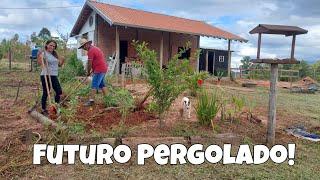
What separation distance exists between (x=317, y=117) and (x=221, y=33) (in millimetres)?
13886

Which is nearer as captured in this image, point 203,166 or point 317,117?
point 203,166

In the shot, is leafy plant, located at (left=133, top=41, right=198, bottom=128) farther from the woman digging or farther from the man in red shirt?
the man in red shirt

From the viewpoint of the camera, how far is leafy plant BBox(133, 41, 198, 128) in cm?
550

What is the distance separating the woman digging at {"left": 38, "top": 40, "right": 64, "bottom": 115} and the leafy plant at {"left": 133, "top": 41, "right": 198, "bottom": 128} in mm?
2006

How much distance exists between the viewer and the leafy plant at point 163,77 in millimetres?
5500

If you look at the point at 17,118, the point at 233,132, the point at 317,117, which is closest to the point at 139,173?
the point at 233,132

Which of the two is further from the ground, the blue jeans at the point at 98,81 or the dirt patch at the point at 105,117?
the blue jeans at the point at 98,81

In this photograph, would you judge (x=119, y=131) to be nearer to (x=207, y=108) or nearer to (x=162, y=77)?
(x=162, y=77)

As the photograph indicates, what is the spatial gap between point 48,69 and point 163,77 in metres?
2.40

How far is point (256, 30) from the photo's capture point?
213 inches

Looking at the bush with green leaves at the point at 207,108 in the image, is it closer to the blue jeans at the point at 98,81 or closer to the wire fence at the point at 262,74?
the blue jeans at the point at 98,81

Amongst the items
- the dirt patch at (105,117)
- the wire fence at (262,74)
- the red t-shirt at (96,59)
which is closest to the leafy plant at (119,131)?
the dirt patch at (105,117)

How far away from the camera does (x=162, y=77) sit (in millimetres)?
5547

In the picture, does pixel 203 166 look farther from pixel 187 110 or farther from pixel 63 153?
pixel 187 110
